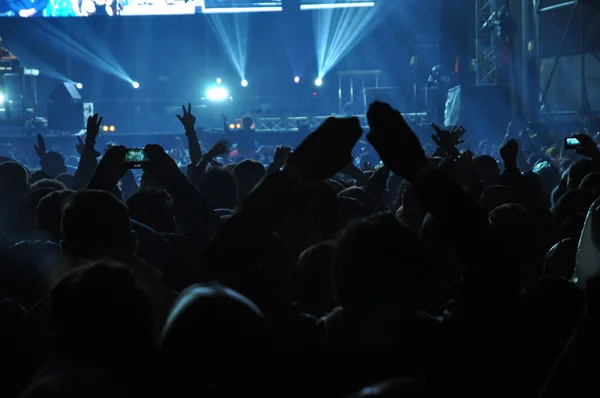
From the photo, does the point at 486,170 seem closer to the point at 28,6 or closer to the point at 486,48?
the point at 486,48

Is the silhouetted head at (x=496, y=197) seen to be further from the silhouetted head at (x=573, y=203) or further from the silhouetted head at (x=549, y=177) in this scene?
the silhouetted head at (x=549, y=177)

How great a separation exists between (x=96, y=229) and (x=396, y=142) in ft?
3.43

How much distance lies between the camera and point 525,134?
48.5ft

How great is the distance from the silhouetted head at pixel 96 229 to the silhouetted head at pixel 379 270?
85cm

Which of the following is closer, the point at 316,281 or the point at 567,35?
the point at 316,281

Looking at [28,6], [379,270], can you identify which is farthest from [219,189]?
[28,6]

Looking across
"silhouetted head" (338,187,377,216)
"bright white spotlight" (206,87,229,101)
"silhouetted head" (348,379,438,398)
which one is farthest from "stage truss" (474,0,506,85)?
"silhouetted head" (348,379,438,398)

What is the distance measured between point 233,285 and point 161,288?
0.77 ft

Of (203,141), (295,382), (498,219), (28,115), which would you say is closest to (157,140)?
(203,141)

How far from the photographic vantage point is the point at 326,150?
5.99 feet

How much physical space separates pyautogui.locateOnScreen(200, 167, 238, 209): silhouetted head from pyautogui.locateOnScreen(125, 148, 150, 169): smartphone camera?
0.67 metres

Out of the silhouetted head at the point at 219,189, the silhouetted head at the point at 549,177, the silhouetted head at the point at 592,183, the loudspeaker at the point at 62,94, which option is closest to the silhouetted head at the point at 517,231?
the silhouetted head at the point at 592,183

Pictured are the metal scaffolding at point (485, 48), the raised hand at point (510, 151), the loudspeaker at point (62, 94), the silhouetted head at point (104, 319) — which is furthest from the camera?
the loudspeaker at point (62, 94)

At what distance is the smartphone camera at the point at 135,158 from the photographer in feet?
11.1
